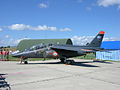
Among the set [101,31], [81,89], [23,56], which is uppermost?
[101,31]

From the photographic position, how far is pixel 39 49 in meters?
18.6

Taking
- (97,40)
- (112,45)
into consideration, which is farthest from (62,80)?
(112,45)

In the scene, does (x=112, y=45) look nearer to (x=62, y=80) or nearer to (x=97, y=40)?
(x=97, y=40)

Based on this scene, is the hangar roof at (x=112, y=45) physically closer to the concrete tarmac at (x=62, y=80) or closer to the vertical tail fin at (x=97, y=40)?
the vertical tail fin at (x=97, y=40)

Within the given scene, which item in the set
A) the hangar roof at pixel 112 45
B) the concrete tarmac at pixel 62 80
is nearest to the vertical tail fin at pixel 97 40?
the concrete tarmac at pixel 62 80

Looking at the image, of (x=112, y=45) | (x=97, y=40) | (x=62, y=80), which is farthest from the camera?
(x=112, y=45)

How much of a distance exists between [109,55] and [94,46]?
548 centimetres

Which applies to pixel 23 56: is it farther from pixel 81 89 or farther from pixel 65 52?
pixel 81 89

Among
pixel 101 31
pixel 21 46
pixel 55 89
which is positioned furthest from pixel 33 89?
pixel 21 46

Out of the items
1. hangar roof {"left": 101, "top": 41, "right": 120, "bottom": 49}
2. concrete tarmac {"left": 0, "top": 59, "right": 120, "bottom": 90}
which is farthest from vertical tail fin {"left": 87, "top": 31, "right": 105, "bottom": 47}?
hangar roof {"left": 101, "top": 41, "right": 120, "bottom": 49}

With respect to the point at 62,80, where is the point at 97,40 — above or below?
above

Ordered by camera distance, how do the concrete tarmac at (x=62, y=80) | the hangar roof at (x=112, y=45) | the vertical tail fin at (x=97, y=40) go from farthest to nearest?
the hangar roof at (x=112, y=45) → the vertical tail fin at (x=97, y=40) → the concrete tarmac at (x=62, y=80)

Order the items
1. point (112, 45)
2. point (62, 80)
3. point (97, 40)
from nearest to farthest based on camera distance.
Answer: point (62, 80) → point (97, 40) → point (112, 45)

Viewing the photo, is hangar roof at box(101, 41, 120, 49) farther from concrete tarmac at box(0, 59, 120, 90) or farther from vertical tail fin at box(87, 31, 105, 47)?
concrete tarmac at box(0, 59, 120, 90)
